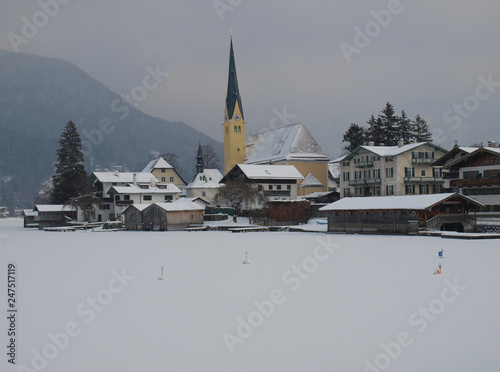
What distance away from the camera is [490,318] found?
13789mm

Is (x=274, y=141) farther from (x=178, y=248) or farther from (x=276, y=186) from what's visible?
(x=178, y=248)

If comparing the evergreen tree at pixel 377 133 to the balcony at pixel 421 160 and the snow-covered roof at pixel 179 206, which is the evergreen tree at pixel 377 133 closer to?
the balcony at pixel 421 160

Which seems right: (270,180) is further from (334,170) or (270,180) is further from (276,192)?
(334,170)

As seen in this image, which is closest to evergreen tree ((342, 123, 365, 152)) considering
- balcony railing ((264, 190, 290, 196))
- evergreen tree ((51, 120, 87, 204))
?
balcony railing ((264, 190, 290, 196))

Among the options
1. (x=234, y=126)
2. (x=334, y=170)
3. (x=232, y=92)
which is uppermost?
(x=232, y=92)

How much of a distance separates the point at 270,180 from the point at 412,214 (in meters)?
28.3

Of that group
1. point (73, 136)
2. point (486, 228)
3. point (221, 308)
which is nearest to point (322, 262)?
point (221, 308)

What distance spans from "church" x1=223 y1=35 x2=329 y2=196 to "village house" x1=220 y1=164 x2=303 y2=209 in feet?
25.0

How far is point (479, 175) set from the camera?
4928cm

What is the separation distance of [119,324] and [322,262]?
46.5 feet

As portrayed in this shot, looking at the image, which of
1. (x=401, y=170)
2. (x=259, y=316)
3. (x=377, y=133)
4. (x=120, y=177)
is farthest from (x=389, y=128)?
(x=259, y=316)

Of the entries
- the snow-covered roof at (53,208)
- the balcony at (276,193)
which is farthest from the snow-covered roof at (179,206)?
the snow-covered roof at (53,208)

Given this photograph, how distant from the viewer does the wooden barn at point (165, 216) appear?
199 ft

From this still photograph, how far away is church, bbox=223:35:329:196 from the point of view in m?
85.1
